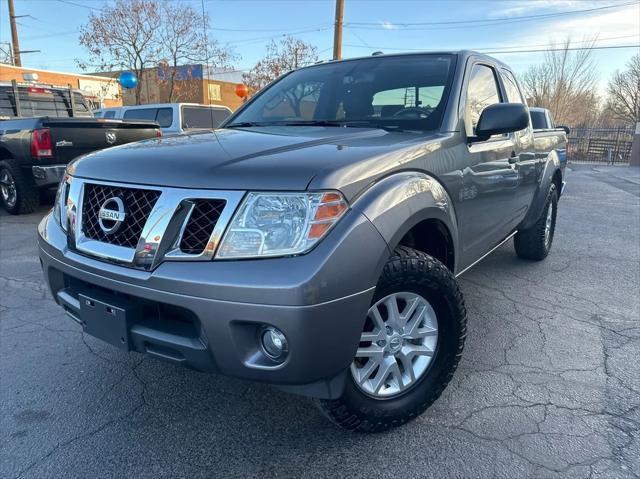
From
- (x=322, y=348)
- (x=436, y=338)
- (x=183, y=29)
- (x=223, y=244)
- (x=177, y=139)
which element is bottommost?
(x=436, y=338)

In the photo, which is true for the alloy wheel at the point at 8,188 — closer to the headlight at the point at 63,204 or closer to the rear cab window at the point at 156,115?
the rear cab window at the point at 156,115

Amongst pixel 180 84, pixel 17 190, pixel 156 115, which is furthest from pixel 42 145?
pixel 180 84

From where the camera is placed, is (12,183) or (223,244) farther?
(12,183)

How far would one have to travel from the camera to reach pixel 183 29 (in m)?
24.0

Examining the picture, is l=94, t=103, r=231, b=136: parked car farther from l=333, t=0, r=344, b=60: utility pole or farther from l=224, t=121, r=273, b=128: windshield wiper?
l=224, t=121, r=273, b=128: windshield wiper

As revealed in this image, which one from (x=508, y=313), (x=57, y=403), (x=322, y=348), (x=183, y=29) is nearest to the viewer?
(x=322, y=348)

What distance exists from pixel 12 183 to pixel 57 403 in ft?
20.0

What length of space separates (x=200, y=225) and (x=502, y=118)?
1.88 m

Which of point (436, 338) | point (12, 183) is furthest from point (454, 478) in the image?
point (12, 183)

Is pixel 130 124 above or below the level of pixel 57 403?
above

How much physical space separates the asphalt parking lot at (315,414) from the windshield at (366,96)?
1554 millimetres

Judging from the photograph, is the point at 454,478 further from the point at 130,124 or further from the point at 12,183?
the point at 12,183

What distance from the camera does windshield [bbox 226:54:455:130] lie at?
2930 millimetres

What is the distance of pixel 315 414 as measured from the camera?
2453mm
